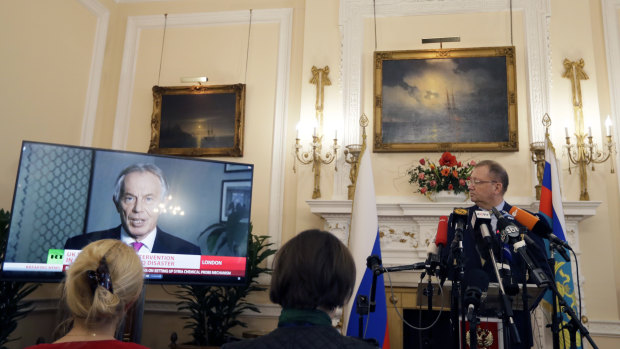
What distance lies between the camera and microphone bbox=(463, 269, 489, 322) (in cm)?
200

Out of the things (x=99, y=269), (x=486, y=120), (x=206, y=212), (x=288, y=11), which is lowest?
(x=99, y=269)

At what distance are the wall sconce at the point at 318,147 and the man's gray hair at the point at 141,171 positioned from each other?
1376 millimetres

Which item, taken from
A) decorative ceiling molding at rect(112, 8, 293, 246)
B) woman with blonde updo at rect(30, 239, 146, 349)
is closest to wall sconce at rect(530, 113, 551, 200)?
decorative ceiling molding at rect(112, 8, 293, 246)

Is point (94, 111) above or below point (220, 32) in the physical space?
below

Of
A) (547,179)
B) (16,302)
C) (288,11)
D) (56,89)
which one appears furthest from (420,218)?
(56,89)

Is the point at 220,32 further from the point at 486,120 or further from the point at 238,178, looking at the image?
the point at 486,120

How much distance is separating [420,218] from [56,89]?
3827 millimetres

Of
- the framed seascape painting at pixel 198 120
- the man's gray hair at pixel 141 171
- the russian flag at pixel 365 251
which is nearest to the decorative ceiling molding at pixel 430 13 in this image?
the russian flag at pixel 365 251

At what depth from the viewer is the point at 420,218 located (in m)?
4.58

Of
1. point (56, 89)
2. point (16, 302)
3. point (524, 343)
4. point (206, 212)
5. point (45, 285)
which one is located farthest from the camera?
point (56, 89)

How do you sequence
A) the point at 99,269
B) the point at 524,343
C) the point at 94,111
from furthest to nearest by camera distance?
the point at 94,111, the point at 524,343, the point at 99,269

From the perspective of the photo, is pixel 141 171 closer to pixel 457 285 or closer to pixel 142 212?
pixel 142 212

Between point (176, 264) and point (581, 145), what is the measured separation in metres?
3.76

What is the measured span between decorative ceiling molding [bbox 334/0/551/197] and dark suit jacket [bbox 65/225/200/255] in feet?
4.99
